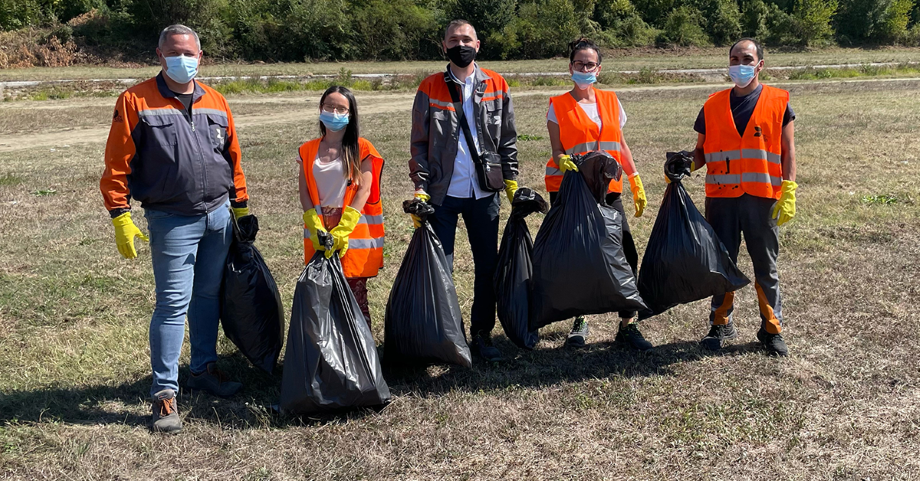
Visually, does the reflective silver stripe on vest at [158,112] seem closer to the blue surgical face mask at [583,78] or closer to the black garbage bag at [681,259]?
the blue surgical face mask at [583,78]

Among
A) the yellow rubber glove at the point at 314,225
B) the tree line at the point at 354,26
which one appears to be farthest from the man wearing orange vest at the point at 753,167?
the tree line at the point at 354,26

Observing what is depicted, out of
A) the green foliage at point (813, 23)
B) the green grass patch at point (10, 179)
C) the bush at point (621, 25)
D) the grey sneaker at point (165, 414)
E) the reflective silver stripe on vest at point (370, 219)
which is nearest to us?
the grey sneaker at point (165, 414)

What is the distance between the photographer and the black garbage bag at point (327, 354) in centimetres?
310

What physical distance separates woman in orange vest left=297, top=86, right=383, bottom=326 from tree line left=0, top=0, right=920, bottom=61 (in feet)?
130

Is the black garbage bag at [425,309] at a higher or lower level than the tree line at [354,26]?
lower

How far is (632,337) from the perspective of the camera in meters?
4.05

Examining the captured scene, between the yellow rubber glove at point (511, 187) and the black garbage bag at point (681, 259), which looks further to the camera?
the yellow rubber glove at point (511, 187)

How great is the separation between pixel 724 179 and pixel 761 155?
0.22 metres

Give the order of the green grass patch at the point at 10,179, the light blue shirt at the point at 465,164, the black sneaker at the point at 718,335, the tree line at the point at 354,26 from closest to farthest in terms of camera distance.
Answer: the light blue shirt at the point at 465,164 → the black sneaker at the point at 718,335 → the green grass patch at the point at 10,179 → the tree line at the point at 354,26

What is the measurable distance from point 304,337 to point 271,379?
0.78m

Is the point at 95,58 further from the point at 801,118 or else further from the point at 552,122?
the point at 552,122

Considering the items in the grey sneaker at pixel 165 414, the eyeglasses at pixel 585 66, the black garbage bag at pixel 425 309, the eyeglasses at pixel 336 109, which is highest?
the eyeglasses at pixel 585 66

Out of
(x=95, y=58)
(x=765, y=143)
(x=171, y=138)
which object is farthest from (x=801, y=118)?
(x=95, y=58)

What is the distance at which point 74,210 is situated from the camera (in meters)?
7.69
